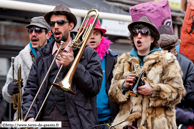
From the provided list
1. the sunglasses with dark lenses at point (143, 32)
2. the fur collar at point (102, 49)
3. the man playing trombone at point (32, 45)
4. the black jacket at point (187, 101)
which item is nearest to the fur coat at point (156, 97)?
the sunglasses with dark lenses at point (143, 32)

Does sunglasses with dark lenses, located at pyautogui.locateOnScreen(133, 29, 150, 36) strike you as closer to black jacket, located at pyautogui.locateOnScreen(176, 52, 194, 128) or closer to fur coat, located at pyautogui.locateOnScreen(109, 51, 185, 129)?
fur coat, located at pyautogui.locateOnScreen(109, 51, 185, 129)

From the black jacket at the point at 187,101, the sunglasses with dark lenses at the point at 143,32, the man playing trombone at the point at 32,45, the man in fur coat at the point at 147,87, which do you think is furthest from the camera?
the man playing trombone at the point at 32,45

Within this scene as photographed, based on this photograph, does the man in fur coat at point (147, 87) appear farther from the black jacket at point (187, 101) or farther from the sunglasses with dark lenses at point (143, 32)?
the black jacket at point (187, 101)

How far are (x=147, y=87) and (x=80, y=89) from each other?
740 mm

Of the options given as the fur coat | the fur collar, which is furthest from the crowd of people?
the fur collar

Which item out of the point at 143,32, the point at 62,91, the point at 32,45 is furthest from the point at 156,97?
the point at 32,45

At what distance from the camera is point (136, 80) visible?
3.47 m

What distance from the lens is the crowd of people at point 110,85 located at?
323 centimetres

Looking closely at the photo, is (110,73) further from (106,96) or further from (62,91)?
(62,91)

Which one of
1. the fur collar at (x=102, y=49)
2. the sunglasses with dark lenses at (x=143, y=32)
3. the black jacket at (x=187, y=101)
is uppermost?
the sunglasses with dark lenses at (x=143, y=32)

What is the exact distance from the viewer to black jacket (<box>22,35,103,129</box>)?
3170 millimetres

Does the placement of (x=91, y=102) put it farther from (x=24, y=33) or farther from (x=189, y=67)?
(x=24, y=33)

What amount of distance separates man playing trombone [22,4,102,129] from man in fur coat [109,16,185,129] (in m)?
0.46

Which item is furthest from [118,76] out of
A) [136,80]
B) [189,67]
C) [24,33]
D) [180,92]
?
[24,33]
